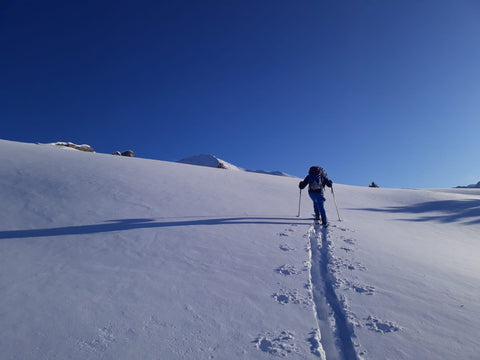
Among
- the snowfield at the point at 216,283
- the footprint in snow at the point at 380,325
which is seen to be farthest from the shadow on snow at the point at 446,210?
the footprint in snow at the point at 380,325

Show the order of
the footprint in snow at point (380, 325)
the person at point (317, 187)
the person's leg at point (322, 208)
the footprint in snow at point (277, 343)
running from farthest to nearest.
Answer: the person at point (317, 187) → the person's leg at point (322, 208) → the footprint in snow at point (380, 325) → the footprint in snow at point (277, 343)

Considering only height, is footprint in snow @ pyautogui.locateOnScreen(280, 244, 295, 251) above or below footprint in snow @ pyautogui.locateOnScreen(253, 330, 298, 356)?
above

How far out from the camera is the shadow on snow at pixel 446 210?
10484 millimetres

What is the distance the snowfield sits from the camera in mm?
2750

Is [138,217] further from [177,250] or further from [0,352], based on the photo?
[0,352]

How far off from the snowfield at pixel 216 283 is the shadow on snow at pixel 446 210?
1.98 meters

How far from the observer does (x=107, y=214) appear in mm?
7027

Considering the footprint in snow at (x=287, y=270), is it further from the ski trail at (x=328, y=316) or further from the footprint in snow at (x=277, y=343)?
the footprint in snow at (x=277, y=343)

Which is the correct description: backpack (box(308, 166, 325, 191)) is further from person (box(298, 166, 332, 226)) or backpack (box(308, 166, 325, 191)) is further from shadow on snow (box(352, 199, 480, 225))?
shadow on snow (box(352, 199, 480, 225))

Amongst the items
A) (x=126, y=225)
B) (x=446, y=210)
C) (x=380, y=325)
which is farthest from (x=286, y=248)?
(x=446, y=210)

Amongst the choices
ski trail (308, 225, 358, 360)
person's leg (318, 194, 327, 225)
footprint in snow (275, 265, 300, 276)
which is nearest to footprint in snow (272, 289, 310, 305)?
ski trail (308, 225, 358, 360)

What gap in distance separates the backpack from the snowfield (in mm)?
1128

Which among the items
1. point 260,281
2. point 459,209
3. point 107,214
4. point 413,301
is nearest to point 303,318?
point 260,281

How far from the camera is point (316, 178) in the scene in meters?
8.42
